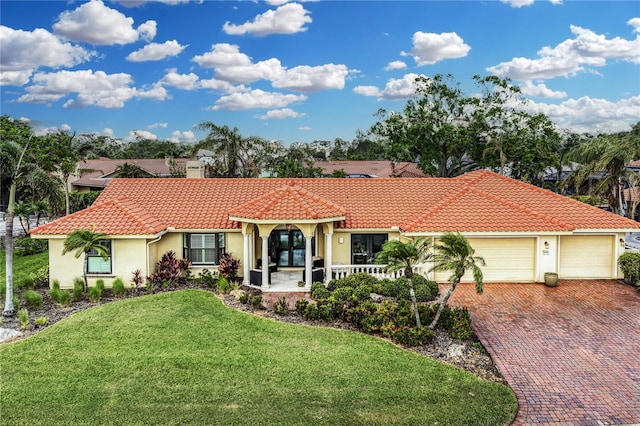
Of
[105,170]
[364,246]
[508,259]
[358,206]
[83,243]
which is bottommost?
[508,259]

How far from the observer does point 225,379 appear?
11.2 meters

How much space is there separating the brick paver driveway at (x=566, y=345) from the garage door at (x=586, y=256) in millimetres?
569

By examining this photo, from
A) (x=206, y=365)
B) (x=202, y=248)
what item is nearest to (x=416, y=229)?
(x=202, y=248)

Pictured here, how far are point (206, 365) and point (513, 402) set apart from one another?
7087 millimetres

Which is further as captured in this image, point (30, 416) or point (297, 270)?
point (297, 270)

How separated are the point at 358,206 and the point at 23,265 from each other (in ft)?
56.5

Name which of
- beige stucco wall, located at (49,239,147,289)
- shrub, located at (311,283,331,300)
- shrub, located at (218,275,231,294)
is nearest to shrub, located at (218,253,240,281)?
shrub, located at (218,275,231,294)

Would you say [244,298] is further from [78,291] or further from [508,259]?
[508,259]

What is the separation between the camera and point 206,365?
11930mm

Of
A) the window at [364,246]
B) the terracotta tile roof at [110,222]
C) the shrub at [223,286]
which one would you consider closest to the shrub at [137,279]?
the terracotta tile roof at [110,222]

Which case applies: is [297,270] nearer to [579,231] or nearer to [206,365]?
[206,365]

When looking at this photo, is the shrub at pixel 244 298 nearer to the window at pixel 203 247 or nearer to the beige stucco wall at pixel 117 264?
the window at pixel 203 247

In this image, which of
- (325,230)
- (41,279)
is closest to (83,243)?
(41,279)

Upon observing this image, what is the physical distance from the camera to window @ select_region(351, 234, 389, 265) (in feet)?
69.6
